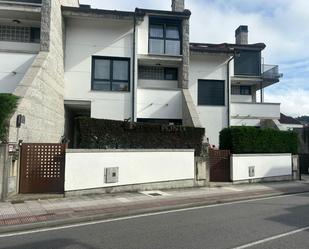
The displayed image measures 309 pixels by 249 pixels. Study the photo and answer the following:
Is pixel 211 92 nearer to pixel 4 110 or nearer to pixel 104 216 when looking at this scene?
pixel 4 110

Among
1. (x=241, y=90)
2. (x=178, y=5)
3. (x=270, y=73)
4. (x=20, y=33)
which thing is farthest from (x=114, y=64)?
(x=270, y=73)

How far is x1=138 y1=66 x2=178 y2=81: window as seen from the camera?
24969 mm

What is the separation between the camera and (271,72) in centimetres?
3098

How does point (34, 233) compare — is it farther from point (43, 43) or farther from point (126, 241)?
point (43, 43)

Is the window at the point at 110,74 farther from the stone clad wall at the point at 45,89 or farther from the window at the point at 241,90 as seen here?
the window at the point at 241,90

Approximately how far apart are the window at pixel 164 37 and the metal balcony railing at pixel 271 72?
33.8 feet

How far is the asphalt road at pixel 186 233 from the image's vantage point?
6.96m

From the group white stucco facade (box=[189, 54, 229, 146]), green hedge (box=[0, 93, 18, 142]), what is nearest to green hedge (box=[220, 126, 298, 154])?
white stucco facade (box=[189, 54, 229, 146])

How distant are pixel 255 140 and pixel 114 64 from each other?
9.78 metres

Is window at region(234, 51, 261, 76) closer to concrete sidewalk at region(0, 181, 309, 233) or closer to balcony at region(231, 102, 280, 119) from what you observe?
balcony at region(231, 102, 280, 119)

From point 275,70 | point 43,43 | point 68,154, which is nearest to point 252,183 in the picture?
point 68,154

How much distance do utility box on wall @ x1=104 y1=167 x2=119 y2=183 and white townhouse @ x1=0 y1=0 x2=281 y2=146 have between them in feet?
17.5

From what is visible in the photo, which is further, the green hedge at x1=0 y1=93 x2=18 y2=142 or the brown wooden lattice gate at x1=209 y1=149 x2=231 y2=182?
the brown wooden lattice gate at x1=209 y1=149 x2=231 y2=182

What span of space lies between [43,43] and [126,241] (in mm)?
14311
